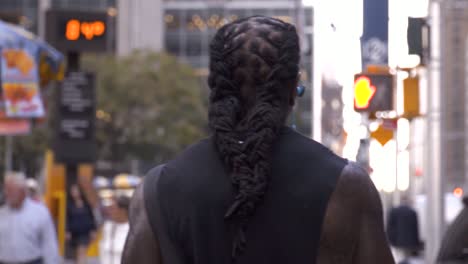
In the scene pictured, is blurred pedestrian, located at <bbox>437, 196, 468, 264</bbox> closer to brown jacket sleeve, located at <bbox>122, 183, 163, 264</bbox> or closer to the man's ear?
the man's ear

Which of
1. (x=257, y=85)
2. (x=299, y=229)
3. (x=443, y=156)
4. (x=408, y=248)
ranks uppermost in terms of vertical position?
(x=257, y=85)

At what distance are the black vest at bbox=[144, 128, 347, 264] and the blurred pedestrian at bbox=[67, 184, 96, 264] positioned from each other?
19.7m

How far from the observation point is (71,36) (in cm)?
1952

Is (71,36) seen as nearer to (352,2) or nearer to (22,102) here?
(22,102)

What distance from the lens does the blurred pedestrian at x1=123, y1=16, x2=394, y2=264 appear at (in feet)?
10.1

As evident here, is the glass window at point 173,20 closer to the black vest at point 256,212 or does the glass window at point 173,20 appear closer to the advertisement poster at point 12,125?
the advertisement poster at point 12,125

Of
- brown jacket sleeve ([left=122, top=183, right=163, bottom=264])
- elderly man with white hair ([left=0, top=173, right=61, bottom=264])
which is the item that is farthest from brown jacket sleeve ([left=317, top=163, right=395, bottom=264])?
elderly man with white hair ([left=0, top=173, right=61, bottom=264])

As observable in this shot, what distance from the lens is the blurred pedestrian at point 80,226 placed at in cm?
2309

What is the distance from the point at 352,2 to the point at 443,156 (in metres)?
14.1

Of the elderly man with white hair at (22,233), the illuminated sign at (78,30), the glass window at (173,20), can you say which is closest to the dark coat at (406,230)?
the illuminated sign at (78,30)

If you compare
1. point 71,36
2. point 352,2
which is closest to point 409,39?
point 352,2

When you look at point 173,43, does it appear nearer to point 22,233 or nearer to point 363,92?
point 363,92

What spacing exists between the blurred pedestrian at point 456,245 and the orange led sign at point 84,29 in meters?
14.4

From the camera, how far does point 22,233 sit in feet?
36.3
